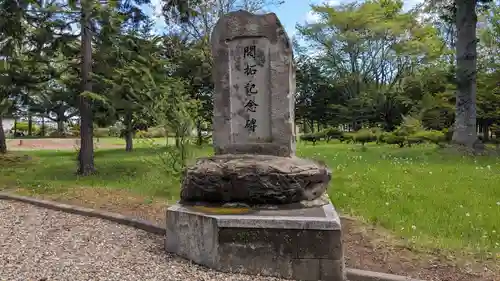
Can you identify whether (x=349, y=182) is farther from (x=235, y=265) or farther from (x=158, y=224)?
(x=235, y=265)

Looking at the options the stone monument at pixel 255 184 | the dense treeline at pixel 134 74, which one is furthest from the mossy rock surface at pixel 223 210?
the dense treeline at pixel 134 74

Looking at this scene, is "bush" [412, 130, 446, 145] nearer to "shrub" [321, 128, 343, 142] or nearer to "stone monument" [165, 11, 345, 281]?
"shrub" [321, 128, 343, 142]

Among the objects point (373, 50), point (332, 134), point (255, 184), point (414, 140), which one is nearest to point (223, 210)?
point (255, 184)

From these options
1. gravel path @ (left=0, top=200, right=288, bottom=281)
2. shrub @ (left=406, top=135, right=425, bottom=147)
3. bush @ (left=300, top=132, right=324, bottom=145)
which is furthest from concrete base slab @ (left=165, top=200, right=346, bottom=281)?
bush @ (left=300, top=132, right=324, bottom=145)

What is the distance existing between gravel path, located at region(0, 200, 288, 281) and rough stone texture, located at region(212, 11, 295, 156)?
160 cm

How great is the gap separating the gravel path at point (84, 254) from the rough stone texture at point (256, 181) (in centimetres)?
80

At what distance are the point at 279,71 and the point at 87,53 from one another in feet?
22.3

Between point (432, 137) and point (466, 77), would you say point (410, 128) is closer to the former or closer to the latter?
point (432, 137)

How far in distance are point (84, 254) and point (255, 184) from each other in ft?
6.13

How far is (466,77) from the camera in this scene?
1302 cm

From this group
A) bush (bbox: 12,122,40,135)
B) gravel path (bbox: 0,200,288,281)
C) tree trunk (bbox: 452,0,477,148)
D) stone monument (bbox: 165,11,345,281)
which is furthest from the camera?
bush (bbox: 12,122,40,135)

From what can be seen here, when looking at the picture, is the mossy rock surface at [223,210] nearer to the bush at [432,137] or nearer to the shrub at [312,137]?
the bush at [432,137]

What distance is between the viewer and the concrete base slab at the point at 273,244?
379 cm

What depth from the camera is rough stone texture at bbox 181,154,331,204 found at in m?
4.39
